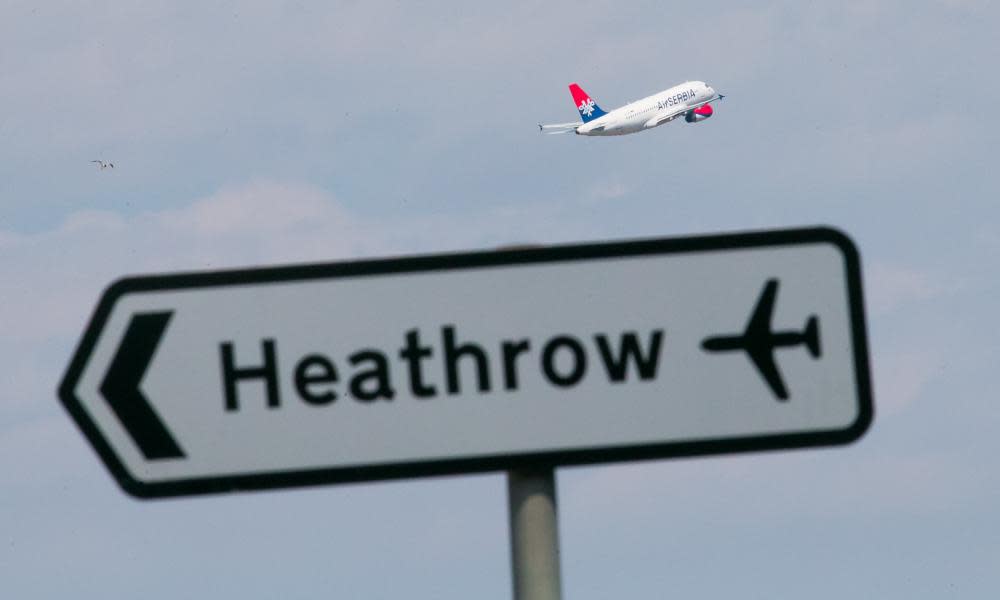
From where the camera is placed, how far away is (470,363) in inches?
155

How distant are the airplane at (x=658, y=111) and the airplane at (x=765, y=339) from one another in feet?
429

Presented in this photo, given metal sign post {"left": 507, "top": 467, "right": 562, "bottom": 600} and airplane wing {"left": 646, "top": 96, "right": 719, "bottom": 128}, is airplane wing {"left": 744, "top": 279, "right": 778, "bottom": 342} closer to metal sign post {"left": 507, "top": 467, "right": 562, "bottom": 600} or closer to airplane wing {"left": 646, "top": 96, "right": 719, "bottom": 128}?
metal sign post {"left": 507, "top": 467, "right": 562, "bottom": 600}

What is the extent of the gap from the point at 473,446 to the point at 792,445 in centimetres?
75

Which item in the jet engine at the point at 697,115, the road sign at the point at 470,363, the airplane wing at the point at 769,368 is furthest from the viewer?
the jet engine at the point at 697,115

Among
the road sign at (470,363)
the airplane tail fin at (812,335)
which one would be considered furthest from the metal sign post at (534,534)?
the airplane tail fin at (812,335)

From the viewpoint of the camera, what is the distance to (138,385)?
389cm

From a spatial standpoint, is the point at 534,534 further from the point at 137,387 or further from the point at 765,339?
the point at 137,387

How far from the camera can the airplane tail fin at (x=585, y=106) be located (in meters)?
141

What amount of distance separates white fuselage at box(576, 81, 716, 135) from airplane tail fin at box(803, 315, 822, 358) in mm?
131233

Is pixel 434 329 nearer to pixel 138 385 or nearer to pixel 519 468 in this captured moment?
pixel 519 468

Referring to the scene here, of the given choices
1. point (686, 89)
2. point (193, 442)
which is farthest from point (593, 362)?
point (686, 89)

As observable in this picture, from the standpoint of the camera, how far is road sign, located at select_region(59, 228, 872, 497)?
12.7 ft

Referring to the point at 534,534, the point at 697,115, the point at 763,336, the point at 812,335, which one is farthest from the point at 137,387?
the point at 697,115

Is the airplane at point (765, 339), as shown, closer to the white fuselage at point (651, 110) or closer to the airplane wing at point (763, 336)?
the airplane wing at point (763, 336)
